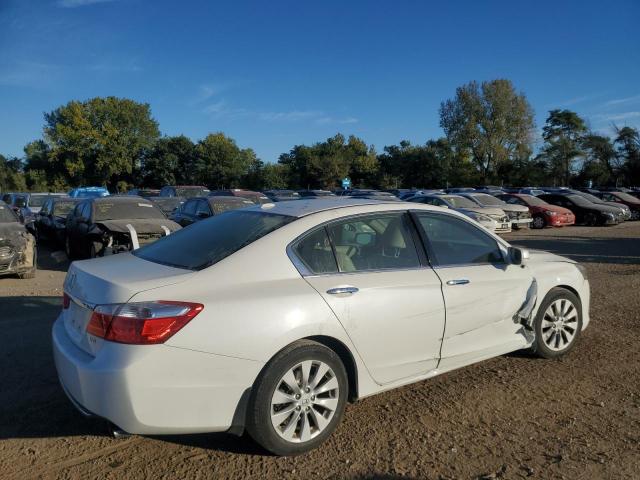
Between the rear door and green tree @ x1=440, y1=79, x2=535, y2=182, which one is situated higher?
green tree @ x1=440, y1=79, x2=535, y2=182

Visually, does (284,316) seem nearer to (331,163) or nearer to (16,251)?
(16,251)

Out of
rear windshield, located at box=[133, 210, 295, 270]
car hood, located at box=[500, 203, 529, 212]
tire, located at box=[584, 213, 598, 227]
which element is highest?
rear windshield, located at box=[133, 210, 295, 270]

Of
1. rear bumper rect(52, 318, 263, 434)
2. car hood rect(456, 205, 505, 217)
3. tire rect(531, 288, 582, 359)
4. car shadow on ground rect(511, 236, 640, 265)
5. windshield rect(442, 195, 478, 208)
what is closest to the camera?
rear bumper rect(52, 318, 263, 434)

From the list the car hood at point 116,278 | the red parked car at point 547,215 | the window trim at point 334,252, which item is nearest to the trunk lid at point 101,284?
the car hood at point 116,278

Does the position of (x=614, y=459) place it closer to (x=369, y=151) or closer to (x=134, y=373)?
(x=134, y=373)

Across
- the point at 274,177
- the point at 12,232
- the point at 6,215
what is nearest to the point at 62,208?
the point at 6,215

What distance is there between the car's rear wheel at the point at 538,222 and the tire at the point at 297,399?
20224 millimetres

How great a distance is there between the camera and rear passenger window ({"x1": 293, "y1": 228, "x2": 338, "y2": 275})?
3326 mm

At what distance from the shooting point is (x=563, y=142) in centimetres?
5838

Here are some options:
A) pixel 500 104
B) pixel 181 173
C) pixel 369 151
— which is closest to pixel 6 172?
pixel 181 173

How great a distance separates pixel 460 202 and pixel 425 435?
16.8 m

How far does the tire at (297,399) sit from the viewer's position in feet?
9.68

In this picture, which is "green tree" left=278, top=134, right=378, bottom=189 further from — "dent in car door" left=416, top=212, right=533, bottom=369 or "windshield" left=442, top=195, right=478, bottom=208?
"dent in car door" left=416, top=212, right=533, bottom=369

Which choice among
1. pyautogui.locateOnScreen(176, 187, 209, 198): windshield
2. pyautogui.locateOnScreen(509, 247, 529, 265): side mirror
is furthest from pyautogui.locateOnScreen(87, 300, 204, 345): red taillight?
pyautogui.locateOnScreen(176, 187, 209, 198): windshield
